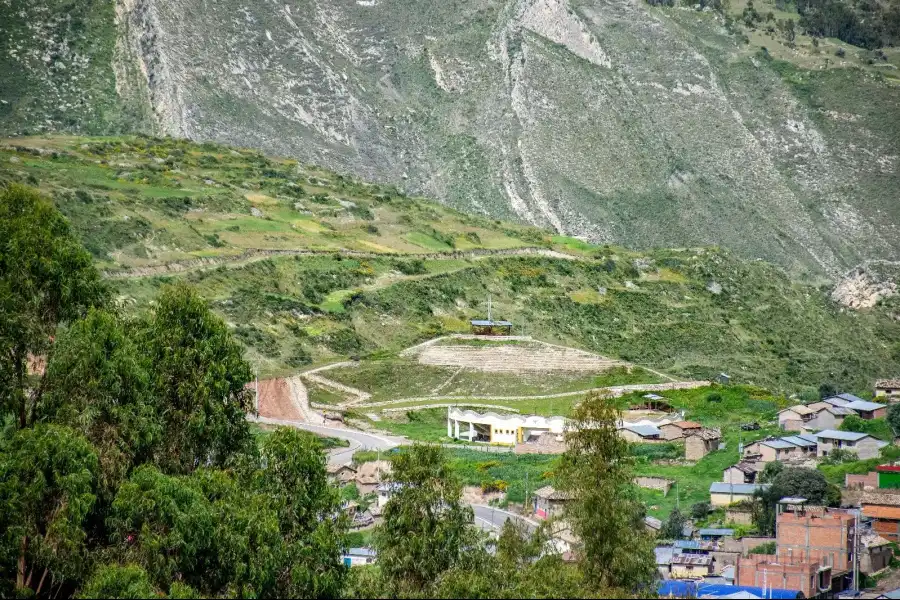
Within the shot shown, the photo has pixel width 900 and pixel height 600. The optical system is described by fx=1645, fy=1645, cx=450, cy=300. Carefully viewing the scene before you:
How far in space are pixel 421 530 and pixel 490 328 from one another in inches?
2427

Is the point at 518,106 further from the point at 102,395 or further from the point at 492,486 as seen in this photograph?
the point at 102,395

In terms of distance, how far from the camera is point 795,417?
69125 millimetres

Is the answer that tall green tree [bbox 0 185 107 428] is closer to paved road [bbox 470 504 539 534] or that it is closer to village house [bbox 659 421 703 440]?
paved road [bbox 470 504 539 534]

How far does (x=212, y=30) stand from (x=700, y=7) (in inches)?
2745

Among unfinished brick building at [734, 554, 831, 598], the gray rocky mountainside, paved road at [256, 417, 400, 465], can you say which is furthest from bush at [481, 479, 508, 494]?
the gray rocky mountainside

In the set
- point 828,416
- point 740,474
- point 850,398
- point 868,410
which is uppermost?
point 850,398

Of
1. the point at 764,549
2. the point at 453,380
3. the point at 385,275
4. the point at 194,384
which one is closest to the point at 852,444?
the point at 764,549

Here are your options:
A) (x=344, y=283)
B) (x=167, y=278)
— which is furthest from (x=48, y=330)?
(x=344, y=283)

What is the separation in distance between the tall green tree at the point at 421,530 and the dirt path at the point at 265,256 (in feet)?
180

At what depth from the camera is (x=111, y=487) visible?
99.7ft

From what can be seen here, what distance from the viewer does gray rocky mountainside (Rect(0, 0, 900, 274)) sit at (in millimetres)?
146125

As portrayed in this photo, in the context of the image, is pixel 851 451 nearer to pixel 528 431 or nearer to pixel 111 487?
pixel 528 431

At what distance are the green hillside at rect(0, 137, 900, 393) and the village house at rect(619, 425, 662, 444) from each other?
65.2 ft

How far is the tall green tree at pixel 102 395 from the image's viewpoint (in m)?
30.6
